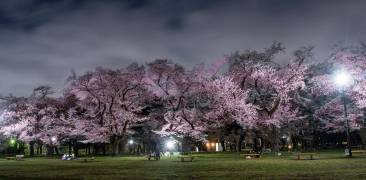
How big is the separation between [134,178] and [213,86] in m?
40.3

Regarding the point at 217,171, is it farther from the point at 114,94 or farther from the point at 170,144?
the point at 170,144

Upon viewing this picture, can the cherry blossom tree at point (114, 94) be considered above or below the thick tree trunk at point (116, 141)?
above

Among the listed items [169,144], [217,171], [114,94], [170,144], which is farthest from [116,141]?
[217,171]

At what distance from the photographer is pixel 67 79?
67.2 meters

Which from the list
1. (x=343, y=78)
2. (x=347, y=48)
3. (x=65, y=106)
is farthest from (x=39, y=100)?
(x=343, y=78)

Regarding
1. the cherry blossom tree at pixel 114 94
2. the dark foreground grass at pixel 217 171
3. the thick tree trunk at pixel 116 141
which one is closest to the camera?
the dark foreground grass at pixel 217 171

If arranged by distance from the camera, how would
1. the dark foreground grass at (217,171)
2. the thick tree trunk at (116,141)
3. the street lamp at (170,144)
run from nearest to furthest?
the dark foreground grass at (217,171) < the thick tree trunk at (116,141) < the street lamp at (170,144)

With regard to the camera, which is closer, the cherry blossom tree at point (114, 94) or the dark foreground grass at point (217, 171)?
the dark foreground grass at point (217, 171)

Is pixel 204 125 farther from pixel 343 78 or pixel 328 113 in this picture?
pixel 343 78

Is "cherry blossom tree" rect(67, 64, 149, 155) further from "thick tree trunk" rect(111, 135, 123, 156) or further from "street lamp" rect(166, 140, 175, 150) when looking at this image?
"street lamp" rect(166, 140, 175, 150)

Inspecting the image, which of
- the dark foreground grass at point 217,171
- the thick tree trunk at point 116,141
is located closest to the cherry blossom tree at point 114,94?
the thick tree trunk at point 116,141

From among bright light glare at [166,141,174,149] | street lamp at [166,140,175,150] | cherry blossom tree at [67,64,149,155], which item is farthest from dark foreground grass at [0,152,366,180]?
bright light glare at [166,141,174,149]

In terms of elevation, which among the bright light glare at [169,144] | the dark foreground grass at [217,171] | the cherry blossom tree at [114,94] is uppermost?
the cherry blossom tree at [114,94]

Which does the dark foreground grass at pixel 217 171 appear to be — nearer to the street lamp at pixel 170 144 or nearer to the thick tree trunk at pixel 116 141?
the thick tree trunk at pixel 116 141
